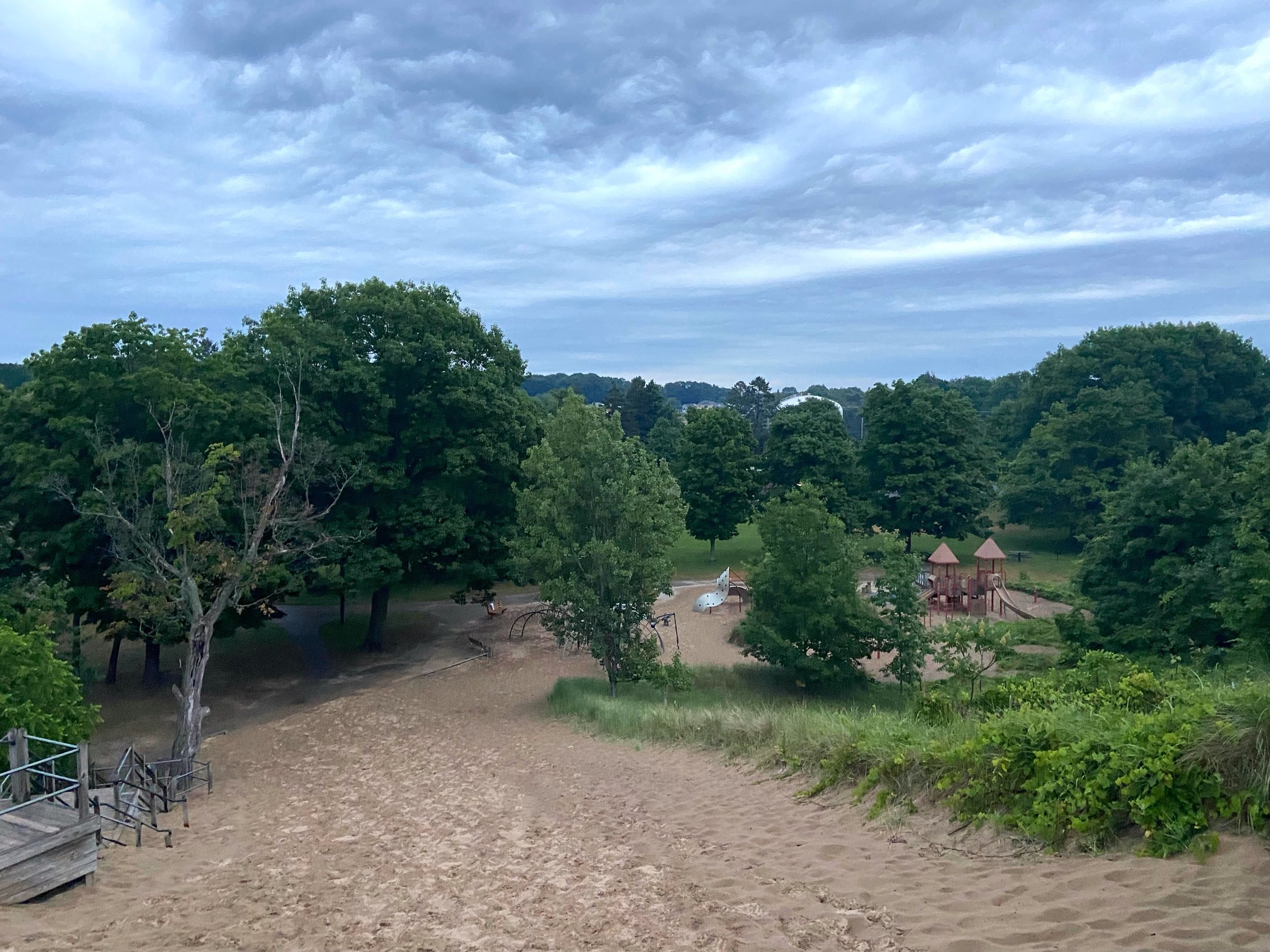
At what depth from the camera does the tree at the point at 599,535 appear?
1975 centimetres

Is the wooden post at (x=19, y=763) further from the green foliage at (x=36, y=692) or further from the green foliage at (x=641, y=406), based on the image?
the green foliage at (x=641, y=406)

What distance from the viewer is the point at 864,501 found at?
146ft

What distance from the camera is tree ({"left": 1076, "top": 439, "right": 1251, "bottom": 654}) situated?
19656 millimetres

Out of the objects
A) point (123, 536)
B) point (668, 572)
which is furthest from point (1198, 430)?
point (123, 536)

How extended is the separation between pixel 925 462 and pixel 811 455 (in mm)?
5855

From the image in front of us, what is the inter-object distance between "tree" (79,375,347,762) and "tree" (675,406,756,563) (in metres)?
24.2

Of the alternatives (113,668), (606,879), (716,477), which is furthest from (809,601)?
(716,477)

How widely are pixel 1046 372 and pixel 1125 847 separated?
2343 inches

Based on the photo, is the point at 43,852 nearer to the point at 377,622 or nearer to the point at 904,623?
the point at 904,623

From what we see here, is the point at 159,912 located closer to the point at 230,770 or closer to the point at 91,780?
the point at 91,780

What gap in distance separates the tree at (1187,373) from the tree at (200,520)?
49.6 m

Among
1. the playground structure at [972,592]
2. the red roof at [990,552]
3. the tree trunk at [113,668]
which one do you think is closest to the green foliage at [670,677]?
the tree trunk at [113,668]

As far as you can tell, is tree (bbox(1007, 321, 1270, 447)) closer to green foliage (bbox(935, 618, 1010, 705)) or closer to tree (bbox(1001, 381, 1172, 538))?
tree (bbox(1001, 381, 1172, 538))

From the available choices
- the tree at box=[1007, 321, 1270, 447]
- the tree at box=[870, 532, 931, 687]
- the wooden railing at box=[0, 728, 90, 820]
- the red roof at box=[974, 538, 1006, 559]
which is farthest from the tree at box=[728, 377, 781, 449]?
the wooden railing at box=[0, 728, 90, 820]
